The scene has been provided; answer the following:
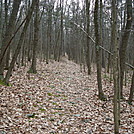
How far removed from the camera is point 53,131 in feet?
15.3

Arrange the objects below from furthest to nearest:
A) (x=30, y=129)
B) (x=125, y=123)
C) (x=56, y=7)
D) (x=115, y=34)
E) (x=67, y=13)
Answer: (x=67, y=13) → (x=56, y=7) → (x=125, y=123) → (x=30, y=129) → (x=115, y=34)

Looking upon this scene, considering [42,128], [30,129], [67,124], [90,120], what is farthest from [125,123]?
[30,129]

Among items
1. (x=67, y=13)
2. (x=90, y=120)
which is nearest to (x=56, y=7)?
(x=67, y=13)

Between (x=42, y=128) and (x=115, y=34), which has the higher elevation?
(x=115, y=34)

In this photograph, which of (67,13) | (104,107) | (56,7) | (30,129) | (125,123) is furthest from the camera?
(67,13)

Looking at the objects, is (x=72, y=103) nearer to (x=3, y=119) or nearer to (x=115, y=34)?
(x=3, y=119)

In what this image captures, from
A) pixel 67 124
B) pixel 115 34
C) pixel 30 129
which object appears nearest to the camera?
pixel 115 34

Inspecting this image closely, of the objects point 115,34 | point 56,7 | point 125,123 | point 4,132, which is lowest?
point 125,123

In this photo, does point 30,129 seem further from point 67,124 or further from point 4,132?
point 67,124

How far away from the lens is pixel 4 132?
157 inches

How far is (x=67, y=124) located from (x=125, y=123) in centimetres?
220

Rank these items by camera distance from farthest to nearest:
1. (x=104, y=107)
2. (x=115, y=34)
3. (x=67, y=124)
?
(x=104, y=107) → (x=67, y=124) → (x=115, y=34)

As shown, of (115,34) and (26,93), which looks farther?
(26,93)

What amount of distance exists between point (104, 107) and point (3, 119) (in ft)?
15.0
